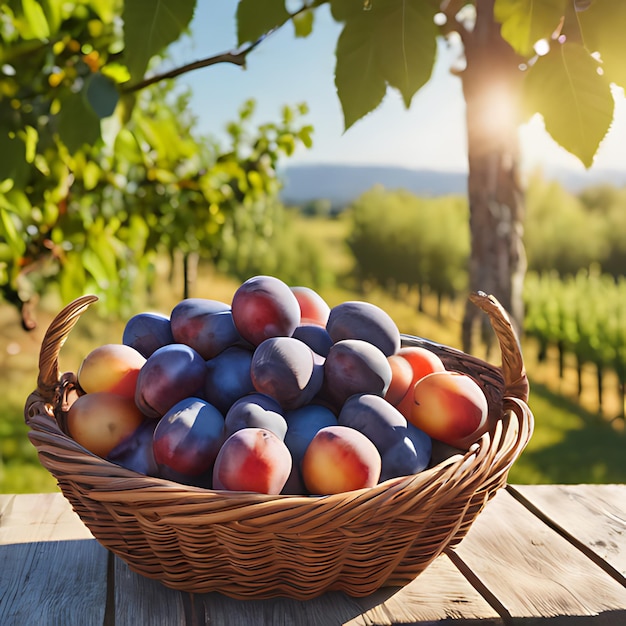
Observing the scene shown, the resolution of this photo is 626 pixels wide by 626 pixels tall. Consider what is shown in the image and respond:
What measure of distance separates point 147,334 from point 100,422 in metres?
0.17

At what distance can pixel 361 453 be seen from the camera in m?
0.65

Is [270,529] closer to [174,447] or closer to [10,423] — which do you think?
[174,447]

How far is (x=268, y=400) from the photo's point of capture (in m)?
0.73

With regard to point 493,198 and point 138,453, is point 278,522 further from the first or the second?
point 493,198

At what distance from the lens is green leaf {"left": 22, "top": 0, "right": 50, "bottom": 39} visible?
3.26 ft

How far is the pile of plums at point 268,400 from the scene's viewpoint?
66 centimetres

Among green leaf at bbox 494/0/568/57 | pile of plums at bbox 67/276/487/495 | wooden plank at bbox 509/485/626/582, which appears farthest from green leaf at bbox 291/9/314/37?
wooden plank at bbox 509/485/626/582

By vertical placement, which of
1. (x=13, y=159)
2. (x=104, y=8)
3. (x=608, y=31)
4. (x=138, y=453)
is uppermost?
(x=104, y=8)

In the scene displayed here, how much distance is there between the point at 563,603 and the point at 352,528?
302 millimetres

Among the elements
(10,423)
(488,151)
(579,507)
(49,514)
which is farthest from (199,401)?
(10,423)

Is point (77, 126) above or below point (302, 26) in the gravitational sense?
below

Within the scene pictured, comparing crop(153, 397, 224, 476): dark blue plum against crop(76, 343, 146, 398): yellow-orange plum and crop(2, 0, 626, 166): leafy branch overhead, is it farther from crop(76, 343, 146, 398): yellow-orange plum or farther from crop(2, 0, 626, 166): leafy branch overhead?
crop(2, 0, 626, 166): leafy branch overhead

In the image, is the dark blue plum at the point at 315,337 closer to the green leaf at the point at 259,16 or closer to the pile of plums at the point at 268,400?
the pile of plums at the point at 268,400

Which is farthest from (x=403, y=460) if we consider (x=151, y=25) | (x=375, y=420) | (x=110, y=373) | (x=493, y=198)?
(x=493, y=198)
